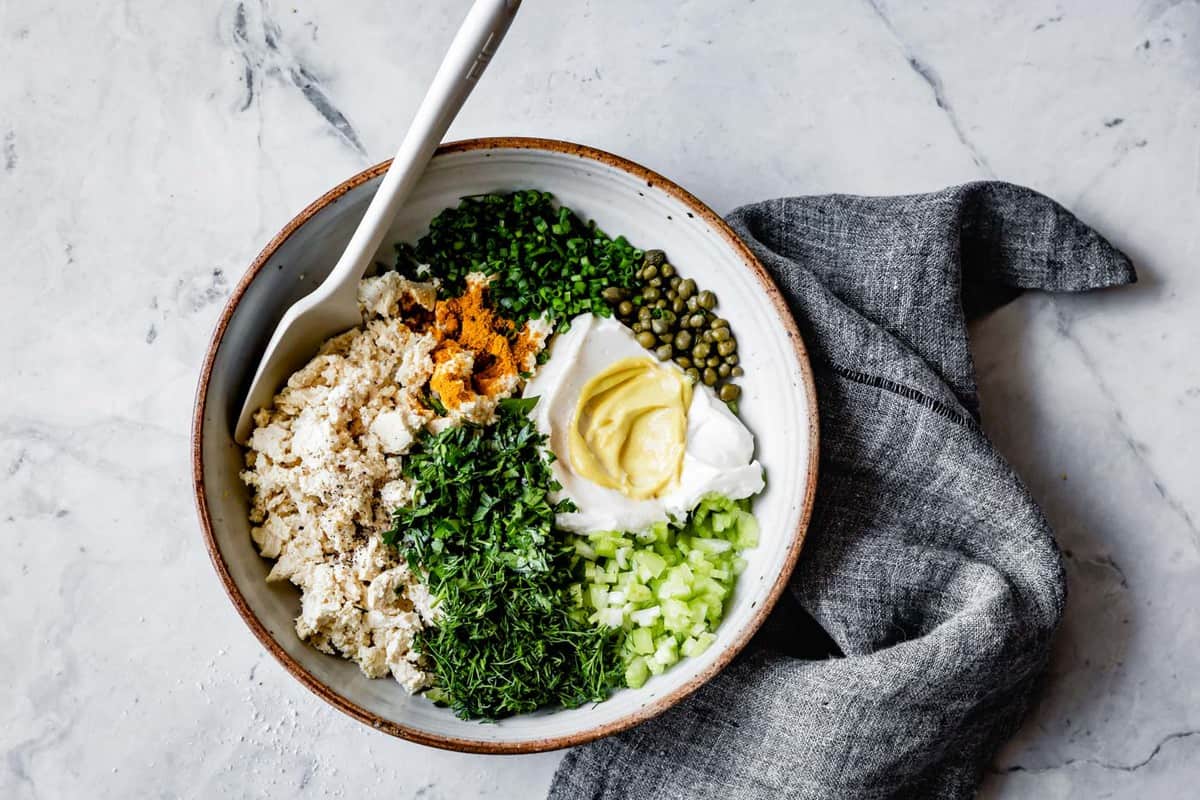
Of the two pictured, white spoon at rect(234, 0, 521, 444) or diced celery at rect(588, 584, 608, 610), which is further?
diced celery at rect(588, 584, 608, 610)

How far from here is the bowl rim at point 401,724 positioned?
2549 millimetres

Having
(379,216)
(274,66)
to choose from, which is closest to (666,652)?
(379,216)

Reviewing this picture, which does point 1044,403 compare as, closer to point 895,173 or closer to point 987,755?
point 895,173

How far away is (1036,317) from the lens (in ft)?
10.0

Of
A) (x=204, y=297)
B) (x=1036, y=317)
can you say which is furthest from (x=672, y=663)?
(x=204, y=297)

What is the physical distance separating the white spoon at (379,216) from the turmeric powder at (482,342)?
262 millimetres

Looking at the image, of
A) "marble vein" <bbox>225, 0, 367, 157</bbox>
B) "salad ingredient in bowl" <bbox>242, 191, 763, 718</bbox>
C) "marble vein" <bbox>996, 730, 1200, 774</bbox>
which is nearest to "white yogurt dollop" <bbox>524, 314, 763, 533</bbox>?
"salad ingredient in bowl" <bbox>242, 191, 763, 718</bbox>

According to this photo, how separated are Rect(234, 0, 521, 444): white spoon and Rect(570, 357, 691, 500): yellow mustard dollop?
2.43ft

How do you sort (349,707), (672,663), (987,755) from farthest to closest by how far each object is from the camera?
(987,755) < (672,663) < (349,707)

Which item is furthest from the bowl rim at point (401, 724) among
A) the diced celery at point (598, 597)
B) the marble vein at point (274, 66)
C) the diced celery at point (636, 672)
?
the marble vein at point (274, 66)

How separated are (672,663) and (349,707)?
918mm

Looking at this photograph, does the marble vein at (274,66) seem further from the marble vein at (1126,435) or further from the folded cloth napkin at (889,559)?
the marble vein at (1126,435)

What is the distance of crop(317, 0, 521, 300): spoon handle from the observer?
2229 mm

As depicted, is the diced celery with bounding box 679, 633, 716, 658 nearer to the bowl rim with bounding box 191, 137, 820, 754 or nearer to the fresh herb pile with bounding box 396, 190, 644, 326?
the bowl rim with bounding box 191, 137, 820, 754
